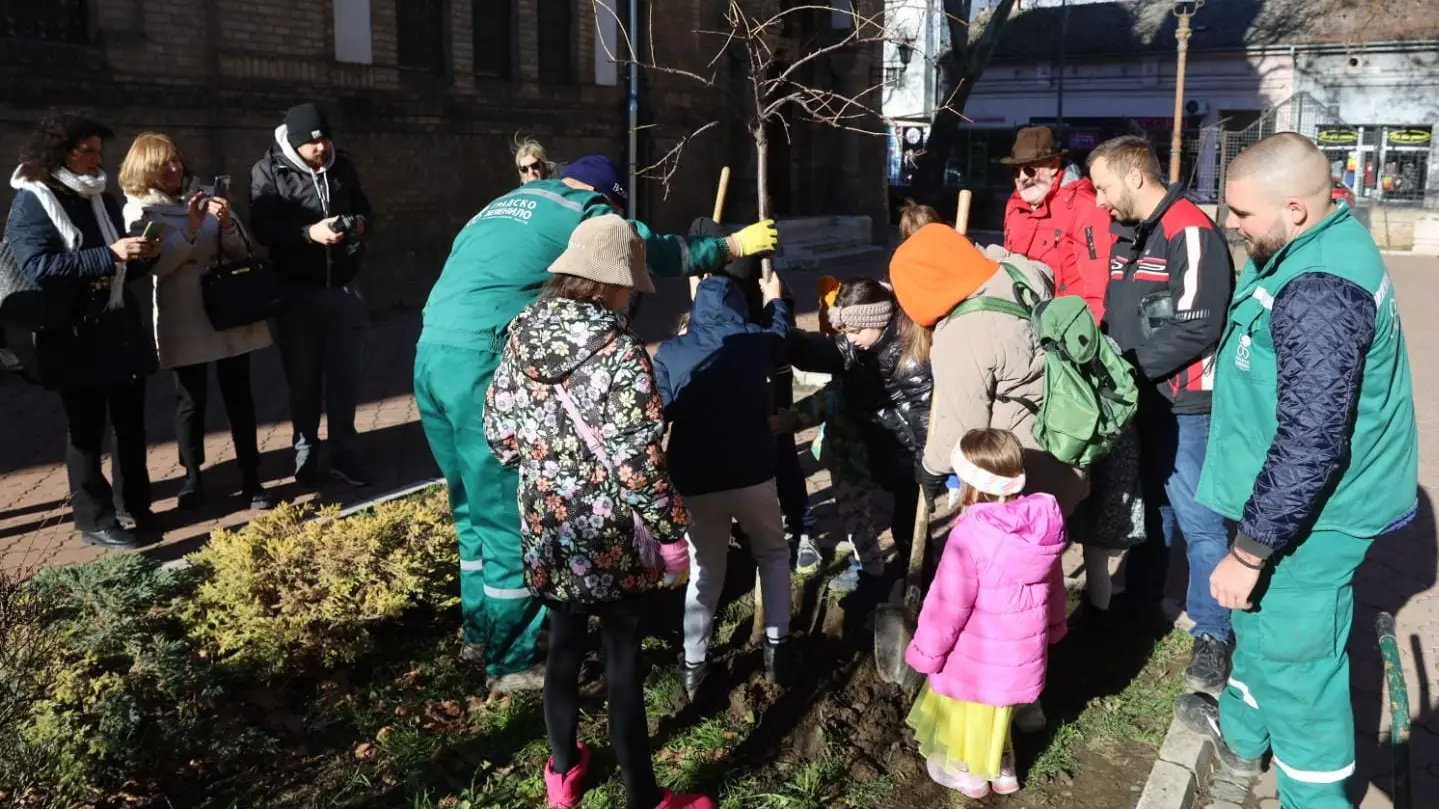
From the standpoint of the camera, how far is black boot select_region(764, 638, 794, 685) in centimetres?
421

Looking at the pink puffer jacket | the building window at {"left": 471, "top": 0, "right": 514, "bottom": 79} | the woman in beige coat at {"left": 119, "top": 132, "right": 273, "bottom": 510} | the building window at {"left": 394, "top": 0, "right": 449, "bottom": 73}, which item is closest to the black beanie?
the woman in beige coat at {"left": 119, "top": 132, "right": 273, "bottom": 510}

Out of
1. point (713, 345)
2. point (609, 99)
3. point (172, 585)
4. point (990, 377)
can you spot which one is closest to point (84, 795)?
point (172, 585)

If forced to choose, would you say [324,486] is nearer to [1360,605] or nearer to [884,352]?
[884,352]

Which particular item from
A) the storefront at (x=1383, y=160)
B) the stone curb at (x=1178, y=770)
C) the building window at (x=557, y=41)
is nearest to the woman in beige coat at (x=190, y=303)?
the stone curb at (x=1178, y=770)

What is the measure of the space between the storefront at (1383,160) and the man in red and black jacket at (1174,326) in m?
32.5

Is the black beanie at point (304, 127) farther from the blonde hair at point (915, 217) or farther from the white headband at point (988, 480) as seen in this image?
the white headband at point (988, 480)

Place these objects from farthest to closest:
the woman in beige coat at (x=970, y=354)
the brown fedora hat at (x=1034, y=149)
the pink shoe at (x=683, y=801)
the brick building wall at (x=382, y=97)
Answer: the brick building wall at (x=382, y=97) < the brown fedora hat at (x=1034, y=149) < the woman in beige coat at (x=970, y=354) < the pink shoe at (x=683, y=801)

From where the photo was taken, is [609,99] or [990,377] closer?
[990,377]

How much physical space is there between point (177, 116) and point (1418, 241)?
2517 cm

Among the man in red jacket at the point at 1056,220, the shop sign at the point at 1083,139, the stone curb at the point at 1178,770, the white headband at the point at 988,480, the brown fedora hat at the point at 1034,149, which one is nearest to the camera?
the white headband at the point at 988,480

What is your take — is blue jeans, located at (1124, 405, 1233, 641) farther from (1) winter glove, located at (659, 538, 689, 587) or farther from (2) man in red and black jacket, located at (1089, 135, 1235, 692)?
(1) winter glove, located at (659, 538, 689, 587)

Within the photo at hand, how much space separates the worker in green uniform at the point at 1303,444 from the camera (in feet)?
9.29

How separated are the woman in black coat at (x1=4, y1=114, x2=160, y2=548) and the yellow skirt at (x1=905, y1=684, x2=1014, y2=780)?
4078 millimetres

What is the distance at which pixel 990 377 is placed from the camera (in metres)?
3.85
